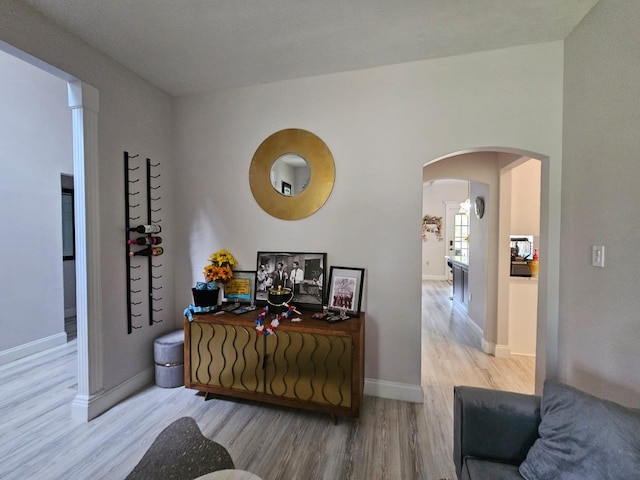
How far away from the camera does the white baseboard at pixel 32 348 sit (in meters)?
2.81

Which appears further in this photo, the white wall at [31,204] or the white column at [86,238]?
the white wall at [31,204]

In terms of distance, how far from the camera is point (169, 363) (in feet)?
7.89

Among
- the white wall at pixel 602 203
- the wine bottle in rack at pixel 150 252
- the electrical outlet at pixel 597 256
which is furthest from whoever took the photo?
the wine bottle in rack at pixel 150 252

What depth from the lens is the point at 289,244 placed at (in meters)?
2.48

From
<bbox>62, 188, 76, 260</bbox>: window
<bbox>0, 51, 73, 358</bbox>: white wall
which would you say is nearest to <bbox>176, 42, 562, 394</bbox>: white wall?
<bbox>0, 51, 73, 358</bbox>: white wall

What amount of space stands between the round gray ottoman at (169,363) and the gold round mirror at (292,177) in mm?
1474

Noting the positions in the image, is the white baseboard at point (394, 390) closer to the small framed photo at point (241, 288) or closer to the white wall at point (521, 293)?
the small framed photo at point (241, 288)

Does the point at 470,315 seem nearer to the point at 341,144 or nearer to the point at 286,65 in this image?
the point at 341,144

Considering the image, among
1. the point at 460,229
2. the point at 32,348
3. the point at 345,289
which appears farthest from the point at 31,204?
the point at 460,229

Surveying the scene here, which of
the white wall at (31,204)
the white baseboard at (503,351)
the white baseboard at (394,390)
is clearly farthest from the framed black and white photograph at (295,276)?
the white wall at (31,204)

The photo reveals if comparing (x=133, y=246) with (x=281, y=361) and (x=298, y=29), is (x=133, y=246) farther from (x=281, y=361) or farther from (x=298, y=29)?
(x=298, y=29)

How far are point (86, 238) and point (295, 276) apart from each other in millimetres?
1583

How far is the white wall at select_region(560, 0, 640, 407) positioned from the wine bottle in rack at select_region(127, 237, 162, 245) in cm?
320

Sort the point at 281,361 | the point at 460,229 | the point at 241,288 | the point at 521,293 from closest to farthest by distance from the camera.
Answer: the point at 281,361 < the point at 241,288 < the point at 521,293 < the point at 460,229
